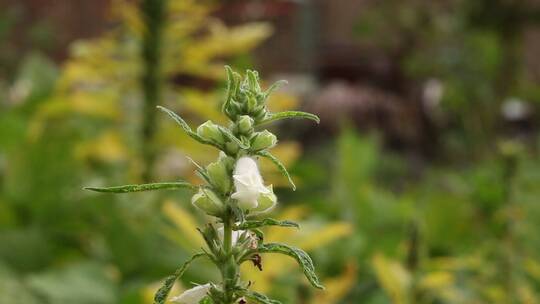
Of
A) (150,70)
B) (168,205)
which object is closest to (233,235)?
(168,205)

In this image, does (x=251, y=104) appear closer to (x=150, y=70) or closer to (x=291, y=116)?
(x=291, y=116)

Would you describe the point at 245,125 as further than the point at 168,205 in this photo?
No

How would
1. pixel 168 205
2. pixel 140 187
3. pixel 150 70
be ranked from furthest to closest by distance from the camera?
pixel 150 70 → pixel 168 205 → pixel 140 187

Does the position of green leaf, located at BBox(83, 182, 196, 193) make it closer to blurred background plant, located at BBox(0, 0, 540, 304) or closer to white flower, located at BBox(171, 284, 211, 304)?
white flower, located at BBox(171, 284, 211, 304)

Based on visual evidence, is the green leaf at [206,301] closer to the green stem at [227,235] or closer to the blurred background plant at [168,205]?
the green stem at [227,235]

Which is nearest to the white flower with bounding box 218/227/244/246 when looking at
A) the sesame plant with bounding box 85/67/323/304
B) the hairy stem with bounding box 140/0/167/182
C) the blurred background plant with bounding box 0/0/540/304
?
the sesame plant with bounding box 85/67/323/304

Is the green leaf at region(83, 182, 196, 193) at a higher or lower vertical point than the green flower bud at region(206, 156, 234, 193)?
lower

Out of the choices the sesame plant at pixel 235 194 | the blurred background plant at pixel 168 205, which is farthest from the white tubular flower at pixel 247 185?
the blurred background plant at pixel 168 205

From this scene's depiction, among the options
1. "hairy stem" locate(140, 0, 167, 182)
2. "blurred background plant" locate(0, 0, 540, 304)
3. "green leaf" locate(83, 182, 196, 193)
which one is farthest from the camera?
"hairy stem" locate(140, 0, 167, 182)
